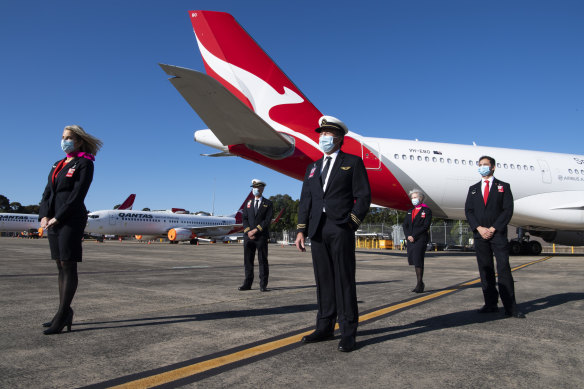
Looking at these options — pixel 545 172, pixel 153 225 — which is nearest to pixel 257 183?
pixel 545 172

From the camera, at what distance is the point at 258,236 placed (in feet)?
22.6

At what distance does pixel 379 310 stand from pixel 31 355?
3.48m

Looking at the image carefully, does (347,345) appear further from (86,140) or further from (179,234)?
(179,234)

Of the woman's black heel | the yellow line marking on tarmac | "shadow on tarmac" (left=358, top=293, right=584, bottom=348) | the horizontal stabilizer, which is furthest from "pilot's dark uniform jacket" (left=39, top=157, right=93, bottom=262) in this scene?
the horizontal stabilizer

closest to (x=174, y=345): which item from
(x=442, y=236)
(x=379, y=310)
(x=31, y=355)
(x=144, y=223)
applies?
(x=31, y=355)

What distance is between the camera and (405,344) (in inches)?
128

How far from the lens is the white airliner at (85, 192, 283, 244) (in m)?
37.8

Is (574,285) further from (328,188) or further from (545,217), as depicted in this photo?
(545,217)

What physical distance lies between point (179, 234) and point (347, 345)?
40.2 metres

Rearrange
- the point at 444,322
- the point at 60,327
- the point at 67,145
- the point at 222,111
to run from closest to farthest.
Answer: the point at 60,327
the point at 67,145
the point at 444,322
the point at 222,111

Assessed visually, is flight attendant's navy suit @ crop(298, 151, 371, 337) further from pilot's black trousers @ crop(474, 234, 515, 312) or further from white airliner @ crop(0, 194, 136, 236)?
white airliner @ crop(0, 194, 136, 236)

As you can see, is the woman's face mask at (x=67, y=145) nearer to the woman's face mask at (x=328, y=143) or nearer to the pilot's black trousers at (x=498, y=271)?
the woman's face mask at (x=328, y=143)

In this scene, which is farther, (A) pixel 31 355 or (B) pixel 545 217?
(B) pixel 545 217

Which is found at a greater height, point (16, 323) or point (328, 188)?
point (328, 188)
